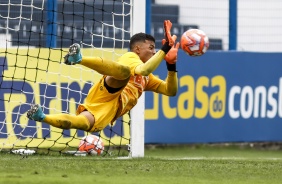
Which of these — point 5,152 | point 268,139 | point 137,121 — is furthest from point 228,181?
point 268,139

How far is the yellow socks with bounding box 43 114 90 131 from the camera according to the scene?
10.9 metres

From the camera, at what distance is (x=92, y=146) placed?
1275 centimetres

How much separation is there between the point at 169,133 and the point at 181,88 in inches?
30.0

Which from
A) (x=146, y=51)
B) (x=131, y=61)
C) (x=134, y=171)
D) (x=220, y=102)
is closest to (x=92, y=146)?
(x=146, y=51)

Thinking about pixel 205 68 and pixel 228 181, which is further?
→ pixel 205 68

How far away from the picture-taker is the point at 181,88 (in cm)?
1586

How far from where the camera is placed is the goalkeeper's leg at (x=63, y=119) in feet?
→ 35.5

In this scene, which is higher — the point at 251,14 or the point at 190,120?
the point at 251,14

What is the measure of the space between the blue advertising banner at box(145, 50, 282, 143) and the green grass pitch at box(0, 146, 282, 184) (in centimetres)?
383

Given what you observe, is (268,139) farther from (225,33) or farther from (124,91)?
(124,91)

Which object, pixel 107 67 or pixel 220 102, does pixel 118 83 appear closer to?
pixel 107 67

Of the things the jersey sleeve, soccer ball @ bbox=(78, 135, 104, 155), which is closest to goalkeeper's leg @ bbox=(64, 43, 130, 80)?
the jersey sleeve

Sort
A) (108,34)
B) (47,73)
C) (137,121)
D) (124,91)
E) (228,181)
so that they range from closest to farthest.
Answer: (228,181)
(124,91)
(137,121)
(47,73)
(108,34)

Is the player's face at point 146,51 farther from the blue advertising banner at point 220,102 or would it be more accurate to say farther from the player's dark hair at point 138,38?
the blue advertising banner at point 220,102
